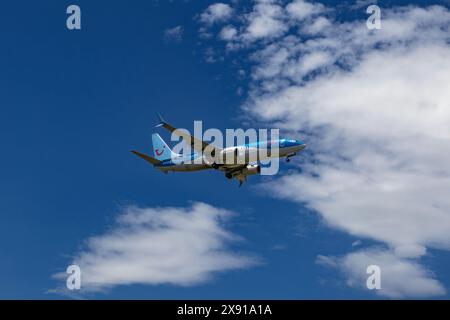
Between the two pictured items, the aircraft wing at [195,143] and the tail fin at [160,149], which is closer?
the aircraft wing at [195,143]

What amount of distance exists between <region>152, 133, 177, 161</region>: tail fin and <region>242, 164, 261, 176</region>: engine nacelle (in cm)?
2147

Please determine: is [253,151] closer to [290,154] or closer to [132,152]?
[290,154]

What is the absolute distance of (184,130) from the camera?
109562 millimetres

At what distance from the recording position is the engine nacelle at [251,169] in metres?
123

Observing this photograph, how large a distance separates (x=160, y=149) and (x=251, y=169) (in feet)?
91.4

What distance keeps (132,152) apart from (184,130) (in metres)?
12.4

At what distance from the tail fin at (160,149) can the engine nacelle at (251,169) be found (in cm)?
2147

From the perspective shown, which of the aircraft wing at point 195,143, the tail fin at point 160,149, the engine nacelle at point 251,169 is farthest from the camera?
the tail fin at point 160,149

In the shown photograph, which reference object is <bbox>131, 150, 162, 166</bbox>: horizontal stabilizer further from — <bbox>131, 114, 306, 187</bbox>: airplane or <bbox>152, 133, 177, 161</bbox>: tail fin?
<bbox>152, 133, 177, 161</bbox>: tail fin

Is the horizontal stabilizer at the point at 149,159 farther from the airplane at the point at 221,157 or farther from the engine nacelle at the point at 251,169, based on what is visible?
the engine nacelle at the point at 251,169

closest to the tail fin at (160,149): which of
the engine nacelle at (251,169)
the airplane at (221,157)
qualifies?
the airplane at (221,157)

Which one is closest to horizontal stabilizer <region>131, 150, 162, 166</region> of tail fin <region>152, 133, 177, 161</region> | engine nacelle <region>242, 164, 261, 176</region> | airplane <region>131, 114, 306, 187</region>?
airplane <region>131, 114, 306, 187</region>

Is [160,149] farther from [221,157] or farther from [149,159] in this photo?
[221,157]

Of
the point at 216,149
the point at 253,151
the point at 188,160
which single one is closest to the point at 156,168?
the point at 188,160
